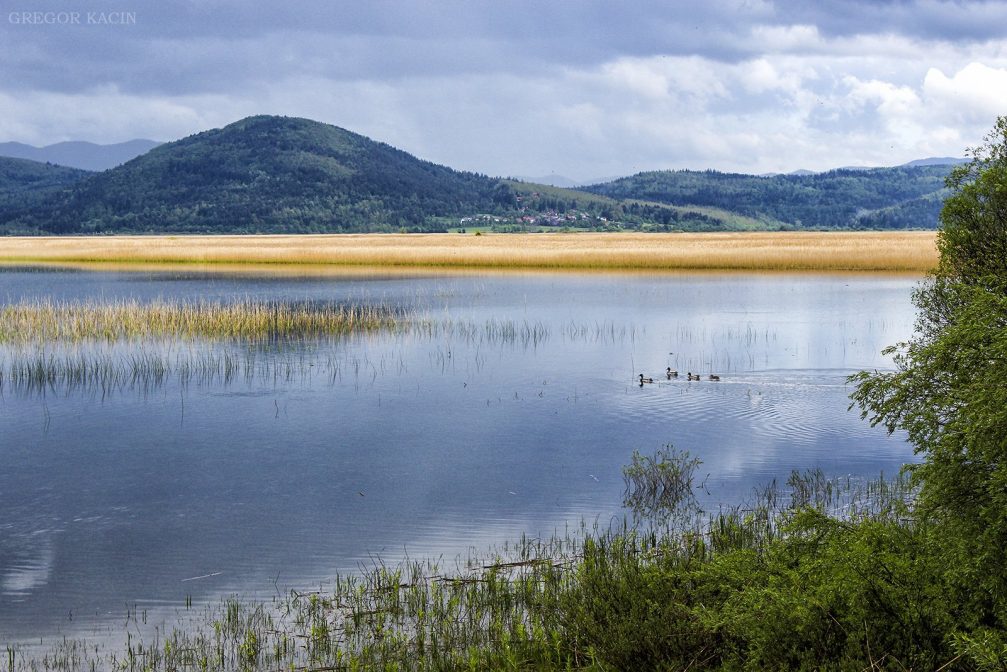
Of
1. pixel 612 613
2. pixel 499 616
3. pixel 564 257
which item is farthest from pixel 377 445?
pixel 564 257

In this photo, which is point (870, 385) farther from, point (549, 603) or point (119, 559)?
point (119, 559)

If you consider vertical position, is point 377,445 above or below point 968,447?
below

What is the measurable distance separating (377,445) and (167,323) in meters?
15.6

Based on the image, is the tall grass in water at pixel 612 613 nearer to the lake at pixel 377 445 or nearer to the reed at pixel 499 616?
the reed at pixel 499 616

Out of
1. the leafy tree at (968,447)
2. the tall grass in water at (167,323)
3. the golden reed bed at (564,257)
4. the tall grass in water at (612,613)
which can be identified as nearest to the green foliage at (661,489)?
the tall grass in water at (612,613)

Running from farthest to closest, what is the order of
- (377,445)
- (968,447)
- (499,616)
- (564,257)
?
(564,257), (377,445), (499,616), (968,447)

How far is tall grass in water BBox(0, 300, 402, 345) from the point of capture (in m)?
26.0

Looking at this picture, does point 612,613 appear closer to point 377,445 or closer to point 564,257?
point 377,445

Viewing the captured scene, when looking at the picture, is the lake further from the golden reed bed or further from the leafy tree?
the golden reed bed

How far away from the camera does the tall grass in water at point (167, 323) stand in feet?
85.5

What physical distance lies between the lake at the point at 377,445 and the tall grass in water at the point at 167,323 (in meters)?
1.85

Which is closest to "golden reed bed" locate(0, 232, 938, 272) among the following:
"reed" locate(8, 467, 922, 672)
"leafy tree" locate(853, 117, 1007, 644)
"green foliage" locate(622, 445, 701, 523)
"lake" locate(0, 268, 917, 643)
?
"lake" locate(0, 268, 917, 643)

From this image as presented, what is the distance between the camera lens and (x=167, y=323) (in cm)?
2759

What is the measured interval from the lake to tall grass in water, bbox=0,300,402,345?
1.85 metres
